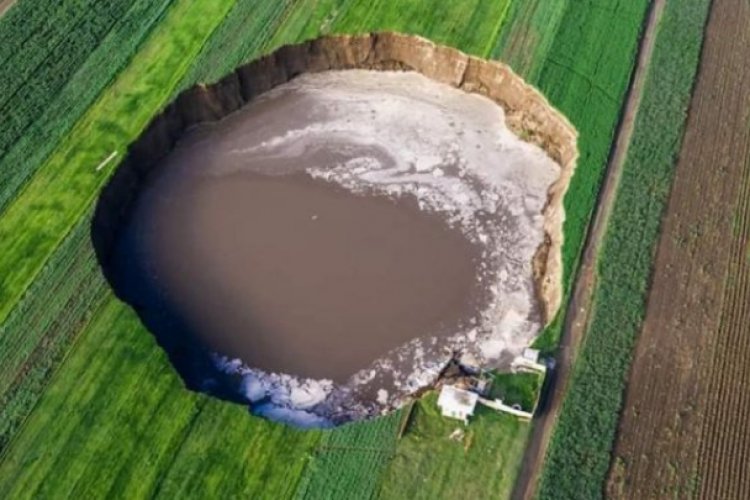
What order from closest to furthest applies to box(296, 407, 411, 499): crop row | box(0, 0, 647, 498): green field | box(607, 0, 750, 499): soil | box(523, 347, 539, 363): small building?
box(296, 407, 411, 499): crop row
box(607, 0, 750, 499): soil
box(0, 0, 647, 498): green field
box(523, 347, 539, 363): small building

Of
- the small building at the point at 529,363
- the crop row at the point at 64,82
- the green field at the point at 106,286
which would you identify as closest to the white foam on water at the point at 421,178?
the small building at the point at 529,363

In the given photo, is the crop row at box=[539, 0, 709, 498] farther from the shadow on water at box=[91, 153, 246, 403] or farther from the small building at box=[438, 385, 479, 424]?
the shadow on water at box=[91, 153, 246, 403]

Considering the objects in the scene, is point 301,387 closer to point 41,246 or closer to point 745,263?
point 41,246

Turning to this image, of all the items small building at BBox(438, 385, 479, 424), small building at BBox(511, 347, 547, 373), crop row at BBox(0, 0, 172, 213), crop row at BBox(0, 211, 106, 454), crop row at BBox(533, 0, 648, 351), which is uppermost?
crop row at BBox(533, 0, 648, 351)

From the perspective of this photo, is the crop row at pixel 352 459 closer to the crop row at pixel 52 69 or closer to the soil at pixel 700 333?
the soil at pixel 700 333

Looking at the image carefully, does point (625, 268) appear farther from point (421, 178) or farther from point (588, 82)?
point (588, 82)

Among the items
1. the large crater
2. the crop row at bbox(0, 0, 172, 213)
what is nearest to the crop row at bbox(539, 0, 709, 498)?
the large crater
